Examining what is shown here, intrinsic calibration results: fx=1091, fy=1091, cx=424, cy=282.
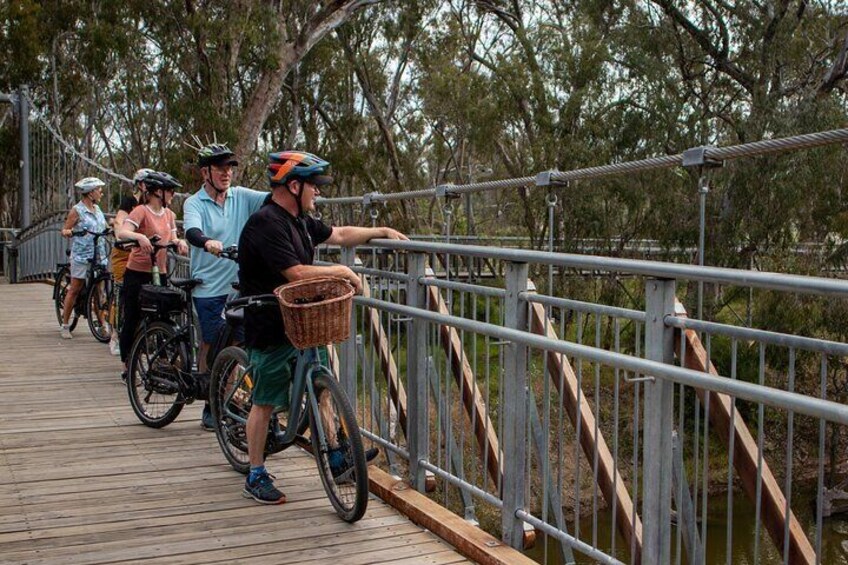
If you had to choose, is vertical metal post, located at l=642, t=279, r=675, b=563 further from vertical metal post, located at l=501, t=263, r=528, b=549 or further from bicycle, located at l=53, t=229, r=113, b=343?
bicycle, located at l=53, t=229, r=113, b=343

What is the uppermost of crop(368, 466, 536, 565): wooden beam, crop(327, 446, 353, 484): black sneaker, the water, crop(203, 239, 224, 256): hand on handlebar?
crop(203, 239, 224, 256): hand on handlebar

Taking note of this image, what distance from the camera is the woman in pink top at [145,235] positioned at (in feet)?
27.0

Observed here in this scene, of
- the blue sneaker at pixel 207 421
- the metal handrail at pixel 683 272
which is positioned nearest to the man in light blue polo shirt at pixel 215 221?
the blue sneaker at pixel 207 421

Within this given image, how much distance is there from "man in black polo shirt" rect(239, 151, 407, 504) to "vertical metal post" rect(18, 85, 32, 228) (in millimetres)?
19664

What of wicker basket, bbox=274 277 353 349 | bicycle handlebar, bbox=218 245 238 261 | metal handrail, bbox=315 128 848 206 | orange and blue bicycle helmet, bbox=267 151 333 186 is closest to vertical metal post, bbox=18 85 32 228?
metal handrail, bbox=315 128 848 206

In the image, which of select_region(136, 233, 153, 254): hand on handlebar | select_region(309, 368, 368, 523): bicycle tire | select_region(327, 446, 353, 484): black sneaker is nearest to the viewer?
select_region(309, 368, 368, 523): bicycle tire

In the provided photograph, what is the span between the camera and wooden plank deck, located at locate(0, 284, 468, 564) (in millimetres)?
4770

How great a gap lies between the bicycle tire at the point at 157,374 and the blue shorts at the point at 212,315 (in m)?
0.36

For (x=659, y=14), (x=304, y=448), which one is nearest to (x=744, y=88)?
(x=659, y=14)

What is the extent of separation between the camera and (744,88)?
19.9 m

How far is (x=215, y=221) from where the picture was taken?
6.61 metres

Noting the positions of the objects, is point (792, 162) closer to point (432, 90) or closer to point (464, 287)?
point (464, 287)

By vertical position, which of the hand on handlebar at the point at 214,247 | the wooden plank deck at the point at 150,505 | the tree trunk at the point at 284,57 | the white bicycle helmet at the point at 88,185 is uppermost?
the tree trunk at the point at 284,57

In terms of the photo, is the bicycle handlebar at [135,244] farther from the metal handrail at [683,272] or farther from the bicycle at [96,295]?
the bicycle at [96,295]
